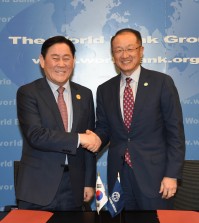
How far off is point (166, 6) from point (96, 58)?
97 cm

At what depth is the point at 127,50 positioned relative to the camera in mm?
2568

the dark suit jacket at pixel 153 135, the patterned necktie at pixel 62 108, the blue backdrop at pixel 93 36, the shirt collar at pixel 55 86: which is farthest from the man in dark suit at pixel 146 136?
the blue backdrop at pixel 93 36

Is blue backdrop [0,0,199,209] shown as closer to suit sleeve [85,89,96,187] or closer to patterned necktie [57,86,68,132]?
suit sleeve [85,89,96,187]

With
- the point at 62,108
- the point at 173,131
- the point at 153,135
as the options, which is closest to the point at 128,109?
the point at 153,135

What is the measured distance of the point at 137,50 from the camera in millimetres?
2596

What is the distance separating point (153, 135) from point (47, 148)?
778 mm

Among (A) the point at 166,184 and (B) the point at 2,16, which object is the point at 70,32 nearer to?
(B) the point at 2,16

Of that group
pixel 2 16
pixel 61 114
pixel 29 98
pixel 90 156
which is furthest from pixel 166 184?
pixel 2 16

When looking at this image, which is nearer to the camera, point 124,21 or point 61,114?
point 61,114

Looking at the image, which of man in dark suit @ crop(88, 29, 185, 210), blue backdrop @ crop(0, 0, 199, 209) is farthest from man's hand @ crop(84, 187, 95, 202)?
blue backdrop @ crop(0, 0, 199, 209)

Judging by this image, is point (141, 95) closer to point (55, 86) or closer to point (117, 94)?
point (117, 94)

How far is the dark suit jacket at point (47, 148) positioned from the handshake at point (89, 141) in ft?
0.18

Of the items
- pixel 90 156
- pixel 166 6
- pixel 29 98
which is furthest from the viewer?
pixel 166 6

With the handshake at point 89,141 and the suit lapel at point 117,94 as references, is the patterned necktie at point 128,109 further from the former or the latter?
the handshake at point 89,141
